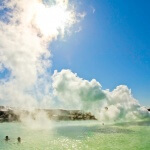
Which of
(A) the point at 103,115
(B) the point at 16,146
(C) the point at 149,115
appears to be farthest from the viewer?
(C) the point at 149,115

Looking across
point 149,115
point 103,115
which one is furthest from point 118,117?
point 149,115

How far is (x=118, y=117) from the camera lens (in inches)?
6481

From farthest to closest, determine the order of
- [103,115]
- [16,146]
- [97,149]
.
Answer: [103,115]
[16,146]
[97,149]

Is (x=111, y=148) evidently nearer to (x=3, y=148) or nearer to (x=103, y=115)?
(x=3, y=148)

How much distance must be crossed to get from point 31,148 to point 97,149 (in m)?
13.3

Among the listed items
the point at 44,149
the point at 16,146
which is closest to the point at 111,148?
the point at 44,149

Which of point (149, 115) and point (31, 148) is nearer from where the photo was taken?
point (31, 148)

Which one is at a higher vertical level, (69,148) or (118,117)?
(118,117)

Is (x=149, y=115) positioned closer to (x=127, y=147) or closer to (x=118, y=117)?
(x=118, y=117)

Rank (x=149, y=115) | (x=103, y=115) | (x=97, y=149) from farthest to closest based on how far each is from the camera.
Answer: (x=149, y=115) < (x=103, y=115) < (x=97, y=149)

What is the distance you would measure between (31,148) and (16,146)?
16.4 feet

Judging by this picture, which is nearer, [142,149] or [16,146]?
[142,149]

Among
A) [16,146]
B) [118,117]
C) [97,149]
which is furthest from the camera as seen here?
[118,117]

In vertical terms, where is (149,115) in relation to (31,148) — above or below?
above
